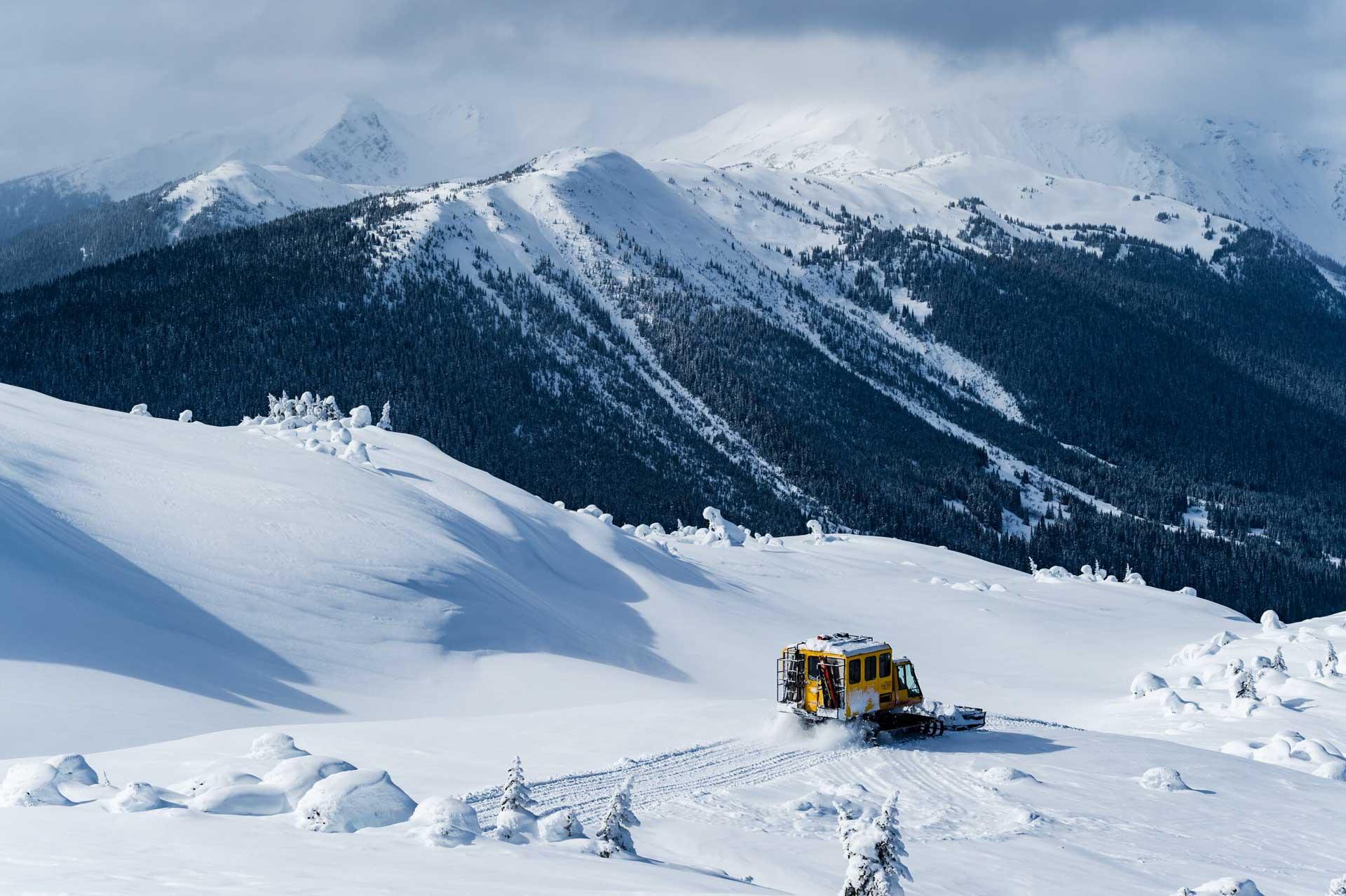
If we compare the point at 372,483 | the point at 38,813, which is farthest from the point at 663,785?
the point at 372,483

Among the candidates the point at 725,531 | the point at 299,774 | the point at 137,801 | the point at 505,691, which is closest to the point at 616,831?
the point at 299,774

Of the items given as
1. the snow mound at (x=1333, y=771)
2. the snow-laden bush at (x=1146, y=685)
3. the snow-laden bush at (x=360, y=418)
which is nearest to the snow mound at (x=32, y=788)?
the snow mound at (x=1333, y=771)

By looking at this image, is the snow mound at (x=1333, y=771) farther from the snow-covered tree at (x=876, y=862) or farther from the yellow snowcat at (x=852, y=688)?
the snow-covered tree at (x=876, y=862)

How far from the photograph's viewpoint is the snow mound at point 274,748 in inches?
742

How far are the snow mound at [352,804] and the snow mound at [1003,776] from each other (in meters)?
12.0

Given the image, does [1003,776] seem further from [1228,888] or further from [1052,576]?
[1052,576]

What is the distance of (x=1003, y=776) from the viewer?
23250 mm

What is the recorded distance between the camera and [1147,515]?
582 ft

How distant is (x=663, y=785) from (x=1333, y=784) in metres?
15.2

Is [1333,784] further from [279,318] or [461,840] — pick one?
[279,318]

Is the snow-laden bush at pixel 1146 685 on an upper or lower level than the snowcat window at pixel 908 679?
lower

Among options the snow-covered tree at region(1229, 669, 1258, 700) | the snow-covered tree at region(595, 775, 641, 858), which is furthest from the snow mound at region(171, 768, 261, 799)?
the snow-covered tree at region(1229, 669, 1258, 700)

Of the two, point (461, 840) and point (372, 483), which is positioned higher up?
point (372, 483)

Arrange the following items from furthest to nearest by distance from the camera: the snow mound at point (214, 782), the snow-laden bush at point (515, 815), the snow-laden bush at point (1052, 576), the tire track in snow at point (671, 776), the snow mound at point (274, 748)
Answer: the snow-laden bush at point (1052, 576) < the tire track in snow at point (671, 776) < the snow mound at point (274, 748) < the snow mound at point (214, 782) < the snow-laden bush at point (515, 815)
